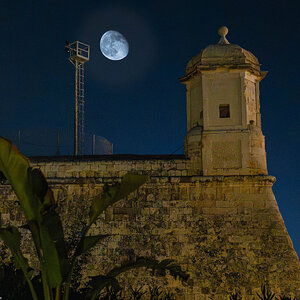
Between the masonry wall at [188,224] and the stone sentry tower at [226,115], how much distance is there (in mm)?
427

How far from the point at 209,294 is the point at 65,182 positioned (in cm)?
490

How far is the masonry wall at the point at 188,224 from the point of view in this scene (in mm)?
10227

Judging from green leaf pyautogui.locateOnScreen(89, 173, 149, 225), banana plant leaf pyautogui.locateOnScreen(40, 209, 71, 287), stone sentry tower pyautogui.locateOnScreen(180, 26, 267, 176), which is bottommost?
banana plant leaf pyautogui.locateOnScreen(40, 209, 71, 287)

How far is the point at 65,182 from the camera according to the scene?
1123 cm

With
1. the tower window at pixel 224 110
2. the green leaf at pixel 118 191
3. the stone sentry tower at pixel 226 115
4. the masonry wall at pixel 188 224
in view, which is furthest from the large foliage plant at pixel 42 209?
the tower window at pixel 224 110

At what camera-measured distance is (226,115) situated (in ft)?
37.7

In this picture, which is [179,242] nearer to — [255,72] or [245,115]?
[245,115]

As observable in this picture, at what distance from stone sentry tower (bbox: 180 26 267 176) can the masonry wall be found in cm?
43

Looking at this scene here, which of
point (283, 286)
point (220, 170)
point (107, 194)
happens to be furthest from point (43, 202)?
point (283, 286)

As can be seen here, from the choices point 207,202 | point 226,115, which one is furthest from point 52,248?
point 226,115

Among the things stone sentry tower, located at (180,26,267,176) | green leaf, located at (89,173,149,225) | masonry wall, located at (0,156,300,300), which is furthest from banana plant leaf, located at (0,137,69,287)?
stone sentry tower, located at (180,26,267,176)

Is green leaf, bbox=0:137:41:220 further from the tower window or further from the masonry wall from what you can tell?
the tower window

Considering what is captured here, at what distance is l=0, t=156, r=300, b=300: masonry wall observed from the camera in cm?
1023

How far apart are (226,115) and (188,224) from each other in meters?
3.31
